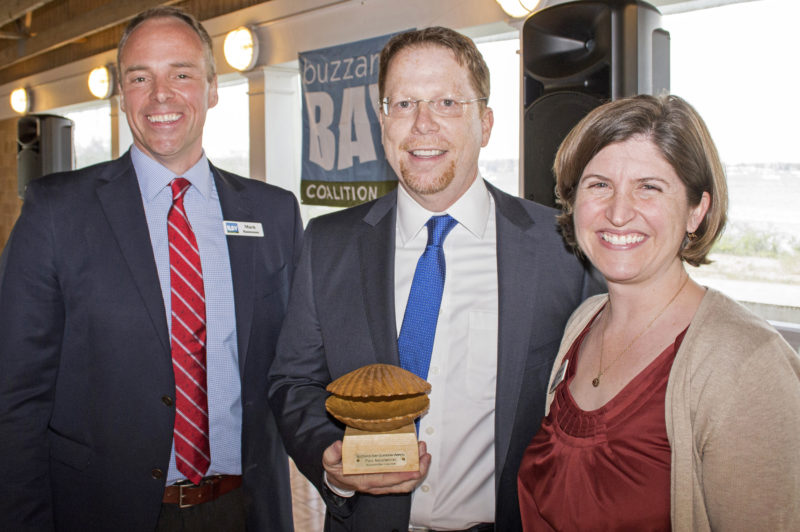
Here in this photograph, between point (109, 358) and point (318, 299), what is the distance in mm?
551

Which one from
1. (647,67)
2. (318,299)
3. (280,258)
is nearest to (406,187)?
(318,299)

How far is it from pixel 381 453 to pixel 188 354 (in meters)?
0.70

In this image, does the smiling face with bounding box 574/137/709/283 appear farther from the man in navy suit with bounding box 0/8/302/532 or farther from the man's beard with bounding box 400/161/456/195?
the man in navy suit with bounding box 0/8/302/532

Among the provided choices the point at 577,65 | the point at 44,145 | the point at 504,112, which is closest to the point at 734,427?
the point at 577,65

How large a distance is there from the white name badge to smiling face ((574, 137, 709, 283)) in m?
0.96

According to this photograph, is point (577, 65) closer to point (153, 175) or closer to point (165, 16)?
point (165, 16)

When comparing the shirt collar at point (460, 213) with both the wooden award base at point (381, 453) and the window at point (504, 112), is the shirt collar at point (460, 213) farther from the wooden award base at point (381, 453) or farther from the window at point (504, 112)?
the window at point (504, 112)

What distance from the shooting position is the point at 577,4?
8.98 ft

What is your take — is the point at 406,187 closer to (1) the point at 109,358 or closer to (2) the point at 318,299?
(2) the point at 318,299

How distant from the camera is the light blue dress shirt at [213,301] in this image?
1.78 m

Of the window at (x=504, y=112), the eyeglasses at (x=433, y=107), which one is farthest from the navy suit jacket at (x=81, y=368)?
the window at (x=504, y=112)

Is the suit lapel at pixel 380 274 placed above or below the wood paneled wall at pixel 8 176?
below

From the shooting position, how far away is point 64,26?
8500mm

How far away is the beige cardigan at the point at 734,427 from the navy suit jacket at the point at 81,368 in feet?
4.00
